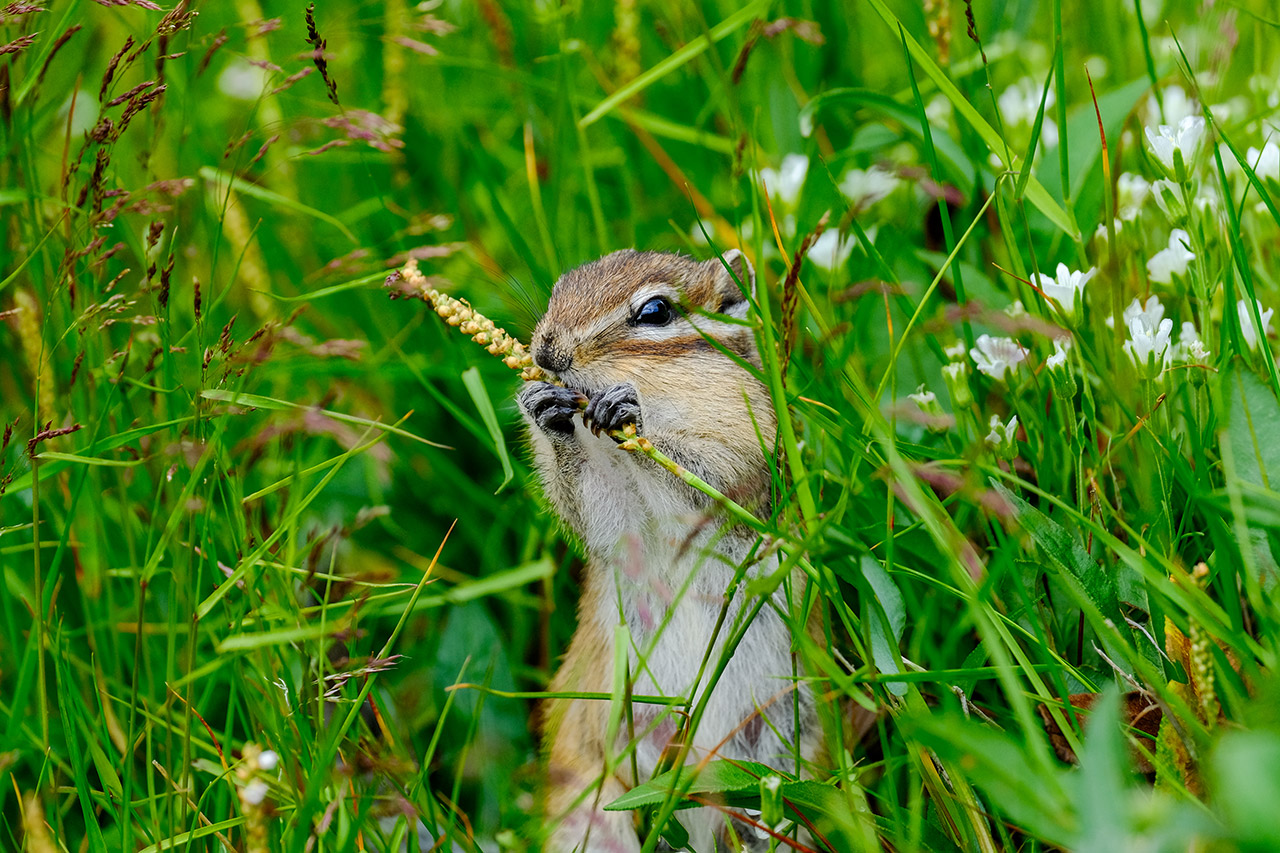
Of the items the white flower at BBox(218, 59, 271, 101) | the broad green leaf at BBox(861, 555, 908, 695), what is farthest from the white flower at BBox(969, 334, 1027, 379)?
the white flower at BBox(218, 59, 271, 101)

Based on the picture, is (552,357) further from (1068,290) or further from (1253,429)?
(1253,429)

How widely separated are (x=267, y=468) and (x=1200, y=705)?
9.22 ft

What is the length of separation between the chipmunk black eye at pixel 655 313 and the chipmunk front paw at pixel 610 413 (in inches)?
13.9

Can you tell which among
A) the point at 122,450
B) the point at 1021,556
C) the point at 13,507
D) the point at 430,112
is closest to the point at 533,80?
the point at 430,112

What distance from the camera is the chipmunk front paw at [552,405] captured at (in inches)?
104

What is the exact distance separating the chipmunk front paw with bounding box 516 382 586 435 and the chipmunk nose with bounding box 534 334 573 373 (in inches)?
1.9

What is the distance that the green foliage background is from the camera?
6.28 feet

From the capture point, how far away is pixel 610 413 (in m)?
2.52

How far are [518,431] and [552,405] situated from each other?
2.56 feet

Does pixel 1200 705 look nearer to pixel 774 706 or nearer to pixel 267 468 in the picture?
pixel 774 706

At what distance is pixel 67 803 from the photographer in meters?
2.36

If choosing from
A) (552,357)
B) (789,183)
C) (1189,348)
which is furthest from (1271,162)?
(552,357)

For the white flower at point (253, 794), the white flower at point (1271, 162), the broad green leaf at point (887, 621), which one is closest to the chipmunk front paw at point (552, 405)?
the broad green leaf at point (887, 621)

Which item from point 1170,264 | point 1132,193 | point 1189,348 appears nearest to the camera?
point 1189,348
